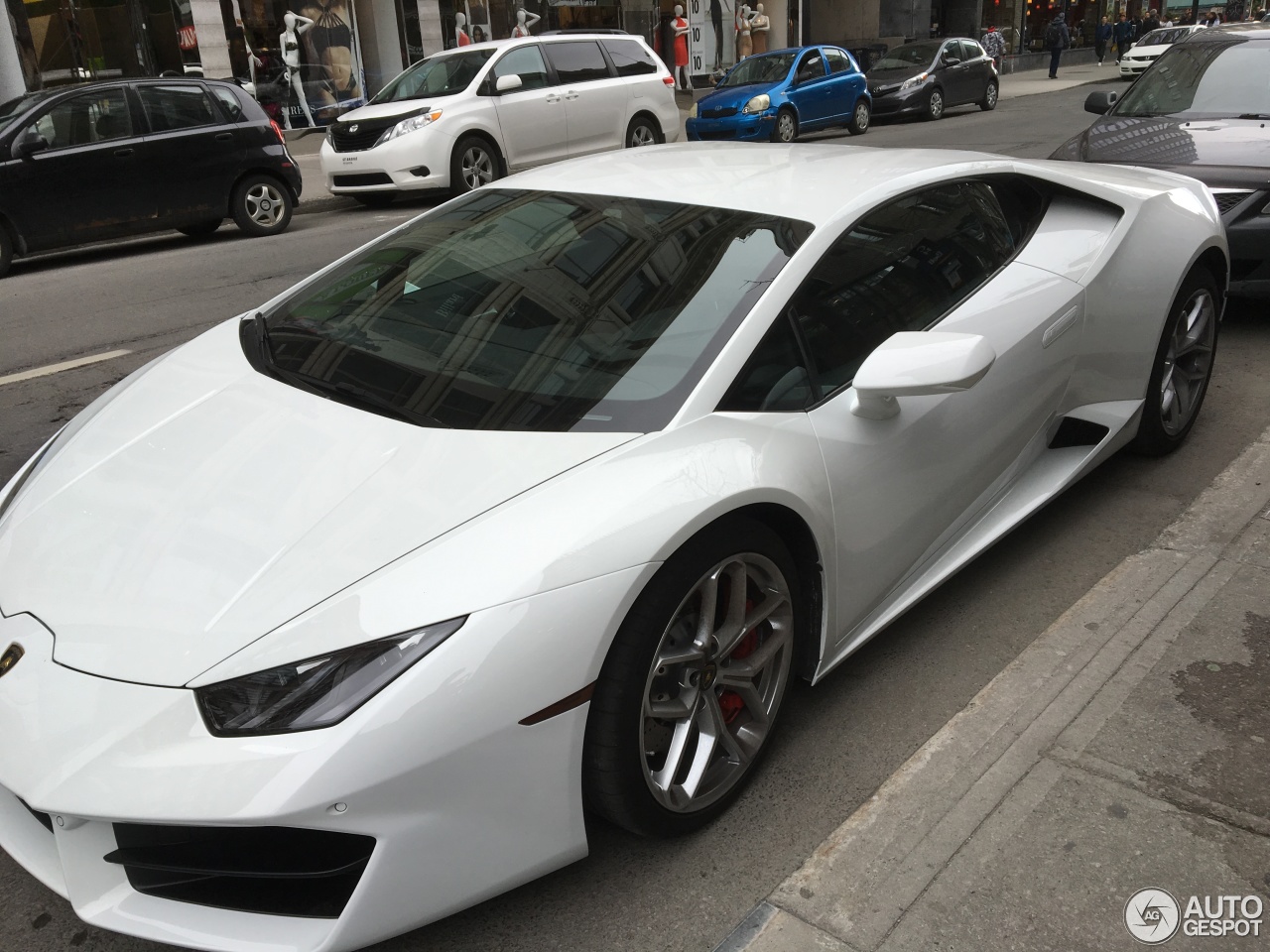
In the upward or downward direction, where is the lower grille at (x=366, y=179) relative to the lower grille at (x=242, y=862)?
upward

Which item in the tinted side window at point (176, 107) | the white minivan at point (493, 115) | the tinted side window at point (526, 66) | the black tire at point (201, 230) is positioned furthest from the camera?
the tinted side window at point (526, 66)

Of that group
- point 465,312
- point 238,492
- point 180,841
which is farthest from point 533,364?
point 180,841

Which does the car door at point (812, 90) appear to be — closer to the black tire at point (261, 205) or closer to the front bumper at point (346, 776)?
the black tire at point (261, 205)

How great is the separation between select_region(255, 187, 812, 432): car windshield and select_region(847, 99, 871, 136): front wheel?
17.7 m

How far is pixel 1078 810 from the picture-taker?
2.44 metres

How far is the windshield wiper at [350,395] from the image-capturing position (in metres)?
2.52

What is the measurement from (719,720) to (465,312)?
123cm

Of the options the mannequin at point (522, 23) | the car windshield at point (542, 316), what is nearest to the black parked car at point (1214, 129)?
the car windshield at point (542, 316)

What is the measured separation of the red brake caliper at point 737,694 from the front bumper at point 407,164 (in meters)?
10.4

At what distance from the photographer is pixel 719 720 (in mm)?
2477

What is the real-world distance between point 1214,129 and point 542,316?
17.9 ft

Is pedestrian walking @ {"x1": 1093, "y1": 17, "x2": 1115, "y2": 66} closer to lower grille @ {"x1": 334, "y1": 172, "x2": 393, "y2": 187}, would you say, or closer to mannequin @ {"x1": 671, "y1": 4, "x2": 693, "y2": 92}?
mannequin @ {"x1": 671, "y1": 4, "x2": 693, "y2": 92}

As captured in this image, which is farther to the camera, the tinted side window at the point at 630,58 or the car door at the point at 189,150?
the tinted side window at the point at 630,58

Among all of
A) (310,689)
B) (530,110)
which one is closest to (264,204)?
(530,110)
